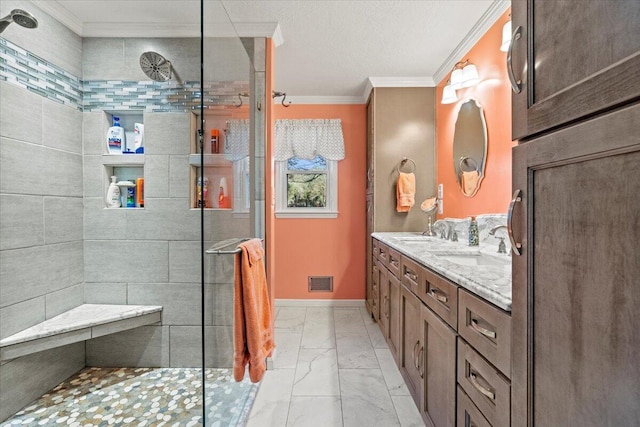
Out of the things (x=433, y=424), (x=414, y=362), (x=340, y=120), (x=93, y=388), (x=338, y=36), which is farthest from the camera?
(x=340, y=120)

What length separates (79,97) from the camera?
2.03m

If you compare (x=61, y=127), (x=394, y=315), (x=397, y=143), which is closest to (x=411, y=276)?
(x=394, y=315)

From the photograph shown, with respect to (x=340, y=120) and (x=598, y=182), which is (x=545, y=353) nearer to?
(x=598, y=182)

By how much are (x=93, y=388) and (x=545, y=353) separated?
2304mm

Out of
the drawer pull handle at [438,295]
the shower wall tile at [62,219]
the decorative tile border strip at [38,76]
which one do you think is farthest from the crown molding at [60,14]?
the drawer pull handle at [438,295]

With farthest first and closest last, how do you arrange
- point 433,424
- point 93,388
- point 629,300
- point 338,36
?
point 338,36, point 93,388, point 433,424, point 629,300

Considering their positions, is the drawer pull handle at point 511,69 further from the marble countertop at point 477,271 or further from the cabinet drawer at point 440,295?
the cabinet drawer at point 440,295

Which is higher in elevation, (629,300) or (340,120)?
(340,120)

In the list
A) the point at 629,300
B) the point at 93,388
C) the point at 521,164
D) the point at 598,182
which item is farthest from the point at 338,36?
the point at 93,388

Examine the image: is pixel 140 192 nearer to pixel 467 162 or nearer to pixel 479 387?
pixel 479 387

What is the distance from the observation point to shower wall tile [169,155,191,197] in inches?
80.5

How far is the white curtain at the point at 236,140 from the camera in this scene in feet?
5.28

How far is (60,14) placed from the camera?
6.16ft

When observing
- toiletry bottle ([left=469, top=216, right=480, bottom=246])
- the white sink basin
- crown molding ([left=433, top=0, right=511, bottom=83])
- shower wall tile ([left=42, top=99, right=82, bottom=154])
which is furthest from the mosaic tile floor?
crown molding ([left=433, top=0, right=511, bottom=83])
